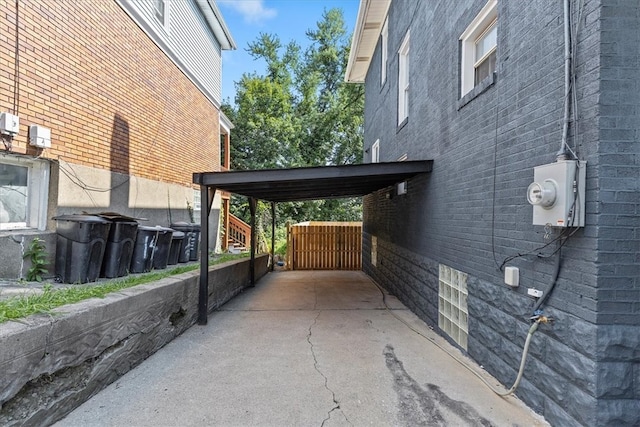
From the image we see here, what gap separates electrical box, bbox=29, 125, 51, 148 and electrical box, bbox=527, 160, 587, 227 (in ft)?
19.1

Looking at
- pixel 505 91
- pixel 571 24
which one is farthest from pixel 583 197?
pixel 505 91

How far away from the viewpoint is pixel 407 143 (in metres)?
7.26

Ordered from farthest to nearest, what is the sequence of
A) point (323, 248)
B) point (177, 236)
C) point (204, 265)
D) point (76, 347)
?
point (323, 248), point (177, 236), point (204, 265), point (76, 347)

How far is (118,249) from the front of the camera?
208 inches

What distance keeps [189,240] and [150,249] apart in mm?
1962

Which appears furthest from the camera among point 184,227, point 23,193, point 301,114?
point 301,114

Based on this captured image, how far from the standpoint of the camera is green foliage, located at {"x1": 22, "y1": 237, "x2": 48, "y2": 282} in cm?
476

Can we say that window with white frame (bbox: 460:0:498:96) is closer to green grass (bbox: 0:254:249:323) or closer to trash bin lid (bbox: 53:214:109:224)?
green grass (bbox: 0:254:249:323)

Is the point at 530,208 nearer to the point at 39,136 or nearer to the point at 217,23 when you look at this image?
the point at 39,136

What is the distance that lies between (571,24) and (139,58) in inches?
302

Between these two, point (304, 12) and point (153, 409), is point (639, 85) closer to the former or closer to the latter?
point (153, 409)

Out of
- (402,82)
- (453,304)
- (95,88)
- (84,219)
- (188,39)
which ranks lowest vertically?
(453,304)

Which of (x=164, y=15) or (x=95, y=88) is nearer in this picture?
(x=95, y=88)

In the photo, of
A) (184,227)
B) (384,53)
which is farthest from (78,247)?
(384,53)
